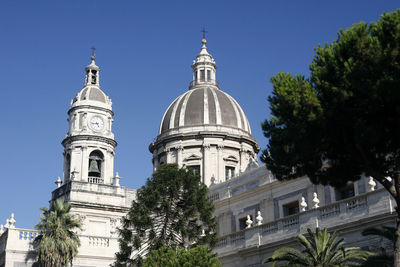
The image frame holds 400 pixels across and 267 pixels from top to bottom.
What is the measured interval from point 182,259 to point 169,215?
5282mm

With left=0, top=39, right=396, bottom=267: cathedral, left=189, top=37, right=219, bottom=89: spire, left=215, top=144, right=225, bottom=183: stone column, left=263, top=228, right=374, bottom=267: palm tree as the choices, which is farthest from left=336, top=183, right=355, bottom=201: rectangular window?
left=189, top=37, right=219, bottom=89: spire

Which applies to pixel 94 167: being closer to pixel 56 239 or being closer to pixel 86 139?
pixel 86 139

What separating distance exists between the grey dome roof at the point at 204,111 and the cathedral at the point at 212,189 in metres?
0.10

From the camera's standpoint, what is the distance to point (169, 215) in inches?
1457

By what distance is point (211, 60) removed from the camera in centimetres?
7469

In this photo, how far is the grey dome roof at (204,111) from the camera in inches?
2598

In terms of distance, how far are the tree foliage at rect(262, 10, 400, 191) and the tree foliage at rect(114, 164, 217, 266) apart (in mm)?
12656

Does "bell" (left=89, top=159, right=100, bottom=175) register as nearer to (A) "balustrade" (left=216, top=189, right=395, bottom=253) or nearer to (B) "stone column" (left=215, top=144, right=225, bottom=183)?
(B) "stone column" (left=215, top=144, right=225, bottom=183)

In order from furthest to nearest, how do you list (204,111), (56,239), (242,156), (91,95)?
1. (204,111)
2. (242,156)
3. (91,95)
4. (56,239)

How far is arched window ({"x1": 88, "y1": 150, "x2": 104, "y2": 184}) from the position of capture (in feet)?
190

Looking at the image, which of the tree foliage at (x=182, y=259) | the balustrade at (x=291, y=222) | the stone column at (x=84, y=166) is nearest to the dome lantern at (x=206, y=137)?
the stone column at (x=84, y=166)

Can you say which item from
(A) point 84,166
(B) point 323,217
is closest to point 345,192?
(B) point 323,217

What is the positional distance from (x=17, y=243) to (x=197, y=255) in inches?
742

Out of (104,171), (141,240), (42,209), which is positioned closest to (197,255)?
(141,240)
